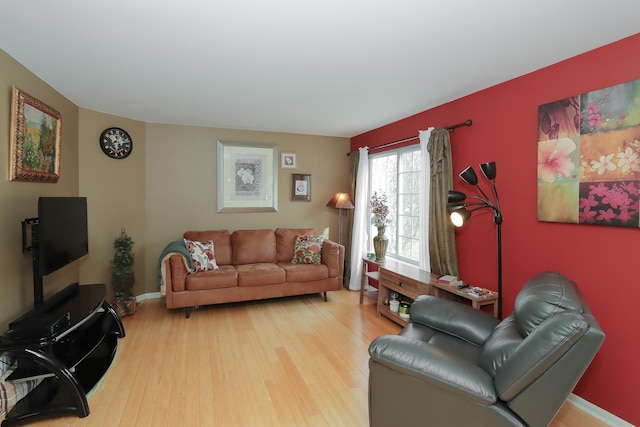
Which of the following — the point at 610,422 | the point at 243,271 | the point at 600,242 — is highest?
the point at 600,242

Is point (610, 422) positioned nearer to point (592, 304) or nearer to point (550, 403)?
point (592, 304)

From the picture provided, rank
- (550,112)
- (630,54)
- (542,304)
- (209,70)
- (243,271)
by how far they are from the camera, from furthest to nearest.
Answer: (243,271)
(209,70)
(550,112)
(630,54)
(542,304)

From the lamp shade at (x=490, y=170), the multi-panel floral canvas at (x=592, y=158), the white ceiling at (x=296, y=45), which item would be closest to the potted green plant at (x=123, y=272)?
the white ceiling at (x=296, y=45)

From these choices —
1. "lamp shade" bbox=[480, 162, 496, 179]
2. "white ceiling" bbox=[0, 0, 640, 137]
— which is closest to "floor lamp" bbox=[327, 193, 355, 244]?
"white ceiling" bbox=[0, 0, 640, 137]

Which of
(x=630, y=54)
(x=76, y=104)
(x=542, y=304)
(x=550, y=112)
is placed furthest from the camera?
(x=76, y=104)

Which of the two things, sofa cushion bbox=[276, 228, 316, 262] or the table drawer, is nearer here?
the table drawer

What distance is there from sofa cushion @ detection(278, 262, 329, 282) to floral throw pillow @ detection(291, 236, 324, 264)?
0.37ft

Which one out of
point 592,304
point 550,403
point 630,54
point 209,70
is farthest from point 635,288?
point 209,70

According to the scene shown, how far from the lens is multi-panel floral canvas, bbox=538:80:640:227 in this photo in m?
1.97

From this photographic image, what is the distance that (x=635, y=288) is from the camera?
1.99 m

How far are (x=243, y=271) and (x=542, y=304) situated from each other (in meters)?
3.17

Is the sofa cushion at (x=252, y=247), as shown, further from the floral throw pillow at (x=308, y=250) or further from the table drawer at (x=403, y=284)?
the table drawer at (x=403, y=284)

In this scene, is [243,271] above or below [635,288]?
below

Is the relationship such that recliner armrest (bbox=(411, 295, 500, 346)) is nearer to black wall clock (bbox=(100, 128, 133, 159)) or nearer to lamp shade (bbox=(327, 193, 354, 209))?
lamp shade (bbox=(327, 193, 354, 209))
